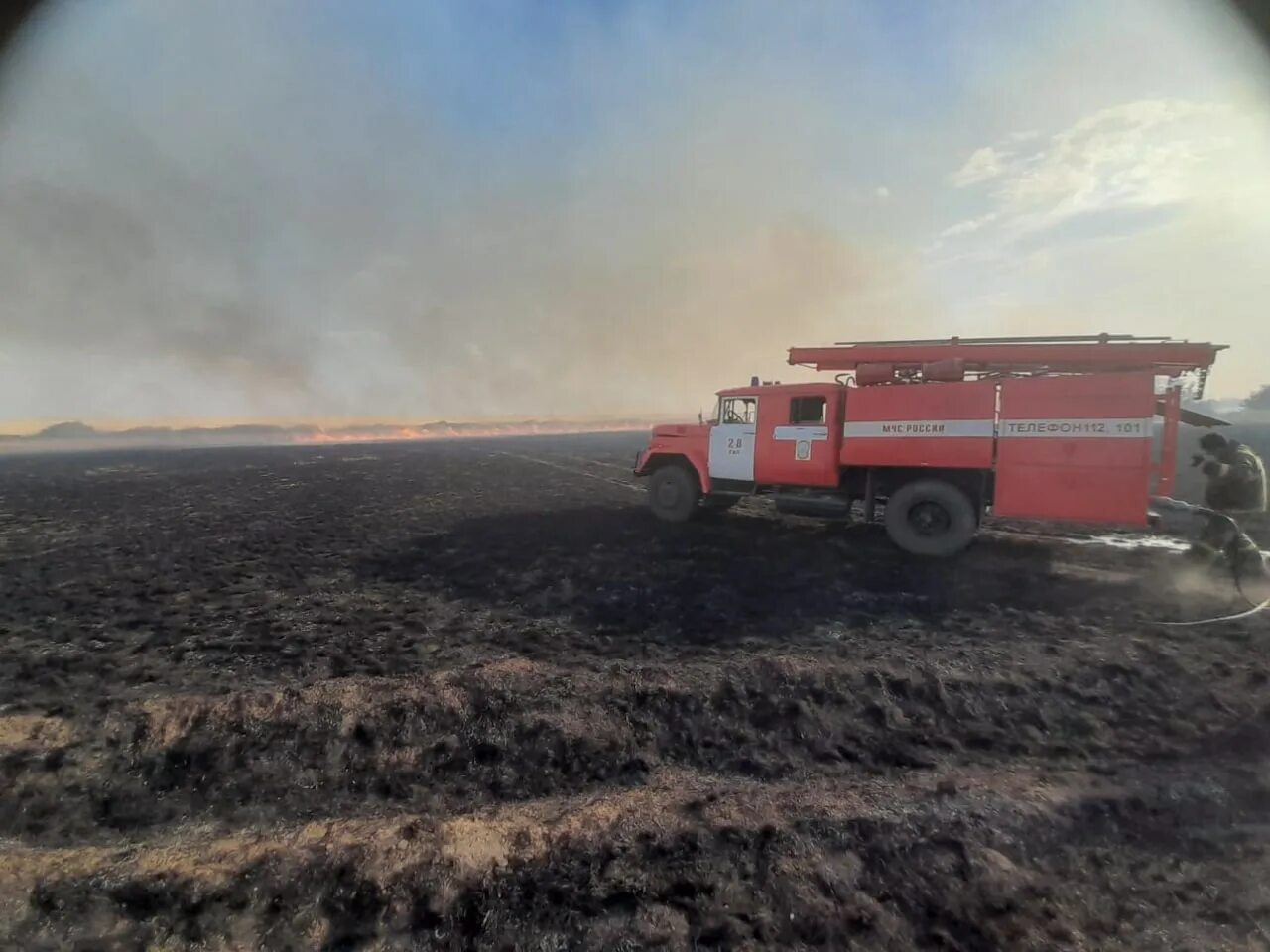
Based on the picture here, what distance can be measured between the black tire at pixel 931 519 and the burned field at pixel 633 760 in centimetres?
73

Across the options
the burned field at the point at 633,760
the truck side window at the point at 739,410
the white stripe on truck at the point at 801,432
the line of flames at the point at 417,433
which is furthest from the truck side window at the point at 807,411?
the line of flames at the point at 417,433

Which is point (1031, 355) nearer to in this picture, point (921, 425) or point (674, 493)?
point (921, 425)

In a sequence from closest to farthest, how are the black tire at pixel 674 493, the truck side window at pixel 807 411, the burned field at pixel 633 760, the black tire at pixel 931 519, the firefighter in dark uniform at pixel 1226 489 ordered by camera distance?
1. the burned field at pixel 633 760
2. the firefighter in dark uniform at pixel 1226 489
3. the black tire at pixel 931 519
4. the truck side window at pixel 807 411
5. the black tire at pixel 674 493

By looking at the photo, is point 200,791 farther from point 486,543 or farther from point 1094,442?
point 1094,442

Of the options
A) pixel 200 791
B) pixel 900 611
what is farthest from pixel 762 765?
pixel 200 791

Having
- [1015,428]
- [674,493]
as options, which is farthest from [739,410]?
[1015,428]

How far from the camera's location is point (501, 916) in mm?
3004

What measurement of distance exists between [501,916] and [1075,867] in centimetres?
316

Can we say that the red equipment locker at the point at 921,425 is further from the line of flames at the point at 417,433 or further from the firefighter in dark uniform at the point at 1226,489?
the line of flames at the point at 417,433

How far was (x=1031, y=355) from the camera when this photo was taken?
8859 millimetres

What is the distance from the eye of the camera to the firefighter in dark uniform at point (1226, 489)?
27.0 ft

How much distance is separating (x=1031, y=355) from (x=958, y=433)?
1.56m

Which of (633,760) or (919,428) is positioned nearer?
(633,760)

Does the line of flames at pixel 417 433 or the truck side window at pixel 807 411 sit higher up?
the truck side window at pixel 807 411
